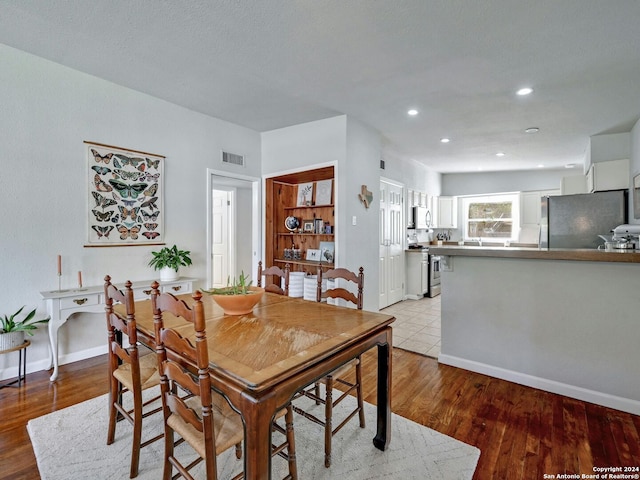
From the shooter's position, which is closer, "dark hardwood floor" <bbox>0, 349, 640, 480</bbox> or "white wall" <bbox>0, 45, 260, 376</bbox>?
"dark hardwood floor" <bbox>0, 349, 640, 480</bbox>

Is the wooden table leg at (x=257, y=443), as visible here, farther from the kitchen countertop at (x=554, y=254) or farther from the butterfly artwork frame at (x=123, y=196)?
the butterfly artwork frame at (x=123, y=196)

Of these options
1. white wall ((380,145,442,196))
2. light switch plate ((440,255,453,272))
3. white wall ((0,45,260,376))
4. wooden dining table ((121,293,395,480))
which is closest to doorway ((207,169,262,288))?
white wall ((0,45,260,376))

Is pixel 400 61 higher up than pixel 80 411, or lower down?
higher up

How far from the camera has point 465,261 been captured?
9.81 feet

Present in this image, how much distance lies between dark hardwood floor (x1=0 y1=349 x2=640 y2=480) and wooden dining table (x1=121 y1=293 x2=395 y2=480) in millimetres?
610

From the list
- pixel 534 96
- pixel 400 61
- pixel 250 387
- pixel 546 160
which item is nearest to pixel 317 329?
pixel 250 387

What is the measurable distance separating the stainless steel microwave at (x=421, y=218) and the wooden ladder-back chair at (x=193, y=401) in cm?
557

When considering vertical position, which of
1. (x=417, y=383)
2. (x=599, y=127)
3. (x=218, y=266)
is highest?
(x=599, y=127)

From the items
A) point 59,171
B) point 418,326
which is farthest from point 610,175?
point 59,171

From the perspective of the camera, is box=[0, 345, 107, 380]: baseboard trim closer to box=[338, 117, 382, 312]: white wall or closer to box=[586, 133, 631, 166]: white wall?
box=[338, 117, 382, 312]: white wall

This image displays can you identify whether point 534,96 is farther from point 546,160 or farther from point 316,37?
point 546,160

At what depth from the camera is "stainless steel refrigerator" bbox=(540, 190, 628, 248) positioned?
4.11 meters

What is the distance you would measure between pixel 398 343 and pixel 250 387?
2.92m

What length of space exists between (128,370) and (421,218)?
5.98 metres
